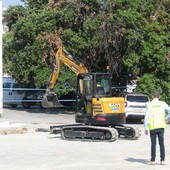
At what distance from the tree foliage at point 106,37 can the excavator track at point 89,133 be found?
1221 cm

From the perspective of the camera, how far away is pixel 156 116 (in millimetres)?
13141

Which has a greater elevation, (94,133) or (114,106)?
(114,106)

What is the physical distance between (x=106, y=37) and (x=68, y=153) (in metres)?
16.6

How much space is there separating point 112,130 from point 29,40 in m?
16.0

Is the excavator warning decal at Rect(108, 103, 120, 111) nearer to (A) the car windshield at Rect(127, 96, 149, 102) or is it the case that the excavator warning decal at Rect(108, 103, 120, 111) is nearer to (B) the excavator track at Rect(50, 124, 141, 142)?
(B) the excavator track at Rect(50, 124, 141, 142)

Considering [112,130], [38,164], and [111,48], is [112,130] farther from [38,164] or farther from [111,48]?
[111,48]

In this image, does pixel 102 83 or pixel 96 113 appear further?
pixel 102 83

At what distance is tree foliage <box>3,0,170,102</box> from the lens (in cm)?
3145

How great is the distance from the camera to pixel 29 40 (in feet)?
111

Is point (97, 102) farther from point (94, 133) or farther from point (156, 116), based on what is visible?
point (156, 116)

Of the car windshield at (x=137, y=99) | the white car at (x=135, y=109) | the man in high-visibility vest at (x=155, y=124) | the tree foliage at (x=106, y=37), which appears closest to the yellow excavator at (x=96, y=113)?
the man in high-visibility vest at (x=155, y=124)

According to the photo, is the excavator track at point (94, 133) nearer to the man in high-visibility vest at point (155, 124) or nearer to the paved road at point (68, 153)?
the paved road at point (68, 153)

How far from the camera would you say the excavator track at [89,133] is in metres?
19.1

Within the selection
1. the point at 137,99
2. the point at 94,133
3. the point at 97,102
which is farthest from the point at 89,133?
the point at 137,99
